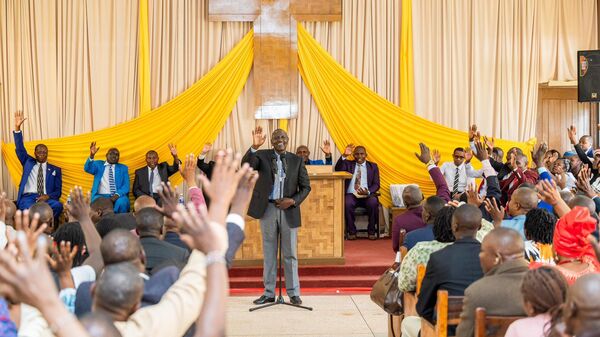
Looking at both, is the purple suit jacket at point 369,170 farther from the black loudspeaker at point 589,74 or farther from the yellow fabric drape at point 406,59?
the black loudspeaker at point 589,74

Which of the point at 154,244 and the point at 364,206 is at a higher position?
the point at 154,244

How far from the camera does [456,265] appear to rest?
4.58 m

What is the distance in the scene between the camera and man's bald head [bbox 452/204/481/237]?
15.4 feet

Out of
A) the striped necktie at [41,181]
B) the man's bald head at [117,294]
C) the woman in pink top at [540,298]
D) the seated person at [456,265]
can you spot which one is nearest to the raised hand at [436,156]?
the seated person at [456,265]

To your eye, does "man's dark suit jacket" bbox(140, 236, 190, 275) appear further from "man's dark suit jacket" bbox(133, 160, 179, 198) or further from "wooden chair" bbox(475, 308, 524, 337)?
"man's dark suit jacket" bbox(133, 160, 179, 198)

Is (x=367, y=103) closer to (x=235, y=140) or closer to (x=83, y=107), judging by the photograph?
(x=235, y=140)

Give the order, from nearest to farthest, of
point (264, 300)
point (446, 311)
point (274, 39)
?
point (446, 311) → point (264, 300) → point (274, 39)

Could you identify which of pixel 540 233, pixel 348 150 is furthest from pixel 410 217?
pixel 348 150

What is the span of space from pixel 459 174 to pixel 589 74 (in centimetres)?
244

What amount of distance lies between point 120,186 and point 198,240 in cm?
938

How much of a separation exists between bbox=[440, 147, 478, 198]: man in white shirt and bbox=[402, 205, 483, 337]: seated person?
6.57m

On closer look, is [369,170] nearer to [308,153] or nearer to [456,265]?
[308,153]

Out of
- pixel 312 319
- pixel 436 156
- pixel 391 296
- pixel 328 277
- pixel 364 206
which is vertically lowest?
pixel 312 319

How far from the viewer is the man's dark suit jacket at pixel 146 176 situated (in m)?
11.4
